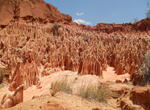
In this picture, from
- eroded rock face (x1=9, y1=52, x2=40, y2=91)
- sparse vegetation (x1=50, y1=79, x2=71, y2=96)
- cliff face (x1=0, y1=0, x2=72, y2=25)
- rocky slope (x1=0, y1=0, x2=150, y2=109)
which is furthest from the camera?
cliff face (x1=0, y1=0, x2=72, y2=25)

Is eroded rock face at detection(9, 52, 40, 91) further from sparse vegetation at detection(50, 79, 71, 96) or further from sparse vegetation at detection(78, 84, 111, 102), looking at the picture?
sparse vegetation at detection(78, 84, 111, 102)

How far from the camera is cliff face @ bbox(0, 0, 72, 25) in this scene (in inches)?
1123

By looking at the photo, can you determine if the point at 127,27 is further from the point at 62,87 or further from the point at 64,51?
the point at 62,87

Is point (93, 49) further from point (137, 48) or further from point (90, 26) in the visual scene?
point (90, 26)

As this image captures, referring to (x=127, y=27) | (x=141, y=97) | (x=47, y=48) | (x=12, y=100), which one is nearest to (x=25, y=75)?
(x=47, y=48)

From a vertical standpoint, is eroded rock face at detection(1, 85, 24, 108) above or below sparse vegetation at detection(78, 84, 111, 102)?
below

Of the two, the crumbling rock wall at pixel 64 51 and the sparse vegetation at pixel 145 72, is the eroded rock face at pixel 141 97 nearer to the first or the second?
the sparse vegetation at pixel 145 72

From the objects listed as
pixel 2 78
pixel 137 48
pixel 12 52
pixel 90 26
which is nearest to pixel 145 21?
pixel 90 26

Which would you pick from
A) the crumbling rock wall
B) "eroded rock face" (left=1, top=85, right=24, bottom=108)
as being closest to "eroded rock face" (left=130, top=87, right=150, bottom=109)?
"eroded rock face" (left=1, top=85, right=24, bottom=108)

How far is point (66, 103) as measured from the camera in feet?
26.6

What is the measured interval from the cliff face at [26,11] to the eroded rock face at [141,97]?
63.5 feet

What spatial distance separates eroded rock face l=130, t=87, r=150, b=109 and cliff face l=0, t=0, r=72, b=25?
19.3m

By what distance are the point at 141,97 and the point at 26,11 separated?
21243 mm

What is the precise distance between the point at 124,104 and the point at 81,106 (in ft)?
10.1
